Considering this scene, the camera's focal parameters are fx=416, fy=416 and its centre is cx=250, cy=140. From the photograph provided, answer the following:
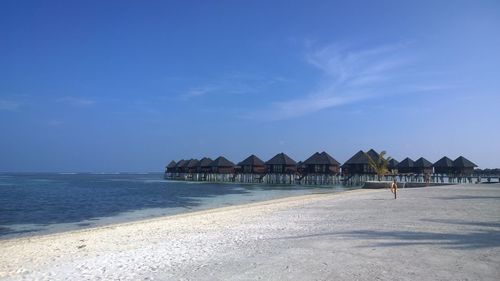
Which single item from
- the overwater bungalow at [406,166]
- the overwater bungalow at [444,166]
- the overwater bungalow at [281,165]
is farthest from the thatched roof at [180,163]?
the overwater bungalow at [444,166]

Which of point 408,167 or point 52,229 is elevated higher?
point 408,167

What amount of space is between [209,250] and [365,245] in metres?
3.03

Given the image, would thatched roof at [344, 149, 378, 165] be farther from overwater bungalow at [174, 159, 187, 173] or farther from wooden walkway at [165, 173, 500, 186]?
overwater bungalow at [174, 159, 187, 173]

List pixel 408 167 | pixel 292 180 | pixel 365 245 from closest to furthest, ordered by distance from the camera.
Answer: pixel 365 245
pixel 408 167
pixel 292 180

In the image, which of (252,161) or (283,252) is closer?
(283,252)

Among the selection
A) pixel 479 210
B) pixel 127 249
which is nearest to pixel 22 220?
pixel 127 249

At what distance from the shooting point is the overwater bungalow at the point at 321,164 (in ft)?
179

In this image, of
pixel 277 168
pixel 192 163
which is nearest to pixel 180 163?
pixel 192 163

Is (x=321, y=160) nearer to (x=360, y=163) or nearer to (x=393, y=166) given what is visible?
(x=360, y=163)

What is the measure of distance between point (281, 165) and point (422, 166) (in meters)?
18.4

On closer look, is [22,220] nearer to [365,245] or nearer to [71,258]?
[71,258]

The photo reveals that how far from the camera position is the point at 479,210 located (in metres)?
13.7

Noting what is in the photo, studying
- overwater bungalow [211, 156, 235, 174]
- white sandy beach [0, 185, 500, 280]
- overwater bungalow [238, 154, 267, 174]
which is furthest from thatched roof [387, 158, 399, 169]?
white sandy beach [0, 185, 500, 280]

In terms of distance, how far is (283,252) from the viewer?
7629 mm
